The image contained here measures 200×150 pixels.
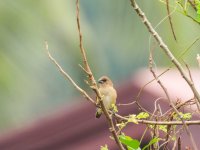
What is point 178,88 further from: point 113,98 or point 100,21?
point 100,21

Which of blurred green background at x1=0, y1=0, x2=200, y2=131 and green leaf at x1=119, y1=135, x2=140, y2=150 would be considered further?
blurred green background at x1=0, y1=0, x2=200, y2=131

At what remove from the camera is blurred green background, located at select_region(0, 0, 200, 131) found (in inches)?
356

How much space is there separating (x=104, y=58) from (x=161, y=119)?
9.00 metres

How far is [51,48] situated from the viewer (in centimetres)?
971

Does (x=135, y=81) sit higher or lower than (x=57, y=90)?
lower

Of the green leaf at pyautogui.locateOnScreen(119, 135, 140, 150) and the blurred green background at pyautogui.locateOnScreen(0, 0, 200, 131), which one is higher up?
the blurred green background at pyautogui.locateOnScreen(0, 0, 200, 131)

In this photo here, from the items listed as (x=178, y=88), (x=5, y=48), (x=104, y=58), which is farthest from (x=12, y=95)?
(x=178, y=88)

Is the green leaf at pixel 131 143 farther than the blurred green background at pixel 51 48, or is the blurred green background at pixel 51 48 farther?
the blurred green background at pixel 51 48

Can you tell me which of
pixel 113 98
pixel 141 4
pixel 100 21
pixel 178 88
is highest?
pixel 100 21

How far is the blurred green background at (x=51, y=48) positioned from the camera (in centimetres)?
904

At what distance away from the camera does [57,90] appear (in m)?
10.0

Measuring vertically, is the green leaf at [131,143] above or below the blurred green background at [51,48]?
below

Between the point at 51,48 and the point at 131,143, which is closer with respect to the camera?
the point at 131,143

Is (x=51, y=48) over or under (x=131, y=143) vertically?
Result: over
